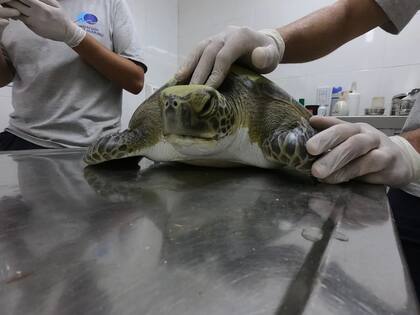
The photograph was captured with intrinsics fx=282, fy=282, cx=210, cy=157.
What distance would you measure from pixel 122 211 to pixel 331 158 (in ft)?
1.18

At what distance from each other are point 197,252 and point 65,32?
3.29ft

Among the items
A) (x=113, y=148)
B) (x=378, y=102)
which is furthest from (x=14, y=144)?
(x=378, y=102)

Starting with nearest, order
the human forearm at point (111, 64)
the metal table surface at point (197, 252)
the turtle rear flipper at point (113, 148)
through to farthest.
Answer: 1. the metal table surface at point (197, 252)
2. the turtle rear flipper at point (113, 148)
3. the human forearm at point (111, 64)

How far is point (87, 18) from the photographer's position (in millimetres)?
1126

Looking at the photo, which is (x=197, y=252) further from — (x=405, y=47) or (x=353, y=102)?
(x=405, y=47)

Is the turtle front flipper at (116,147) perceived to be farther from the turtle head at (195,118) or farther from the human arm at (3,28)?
the human arm at (3,28)

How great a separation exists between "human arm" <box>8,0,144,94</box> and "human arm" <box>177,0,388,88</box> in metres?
0.44

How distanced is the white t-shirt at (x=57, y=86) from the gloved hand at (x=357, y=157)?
35.5 inches

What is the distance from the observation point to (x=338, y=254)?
0.25 m

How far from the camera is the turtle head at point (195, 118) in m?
0.50

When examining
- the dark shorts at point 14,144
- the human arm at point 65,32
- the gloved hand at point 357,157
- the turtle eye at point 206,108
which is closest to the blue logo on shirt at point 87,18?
the human arm at point 65,32

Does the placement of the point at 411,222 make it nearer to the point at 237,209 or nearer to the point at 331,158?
the point at 331,158

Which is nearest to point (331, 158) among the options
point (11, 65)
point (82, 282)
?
point (82, 282)

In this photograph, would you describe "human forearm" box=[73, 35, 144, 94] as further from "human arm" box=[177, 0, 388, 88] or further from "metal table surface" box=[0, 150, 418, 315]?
"metal table surface" box=[0, 150, 418, 315]
